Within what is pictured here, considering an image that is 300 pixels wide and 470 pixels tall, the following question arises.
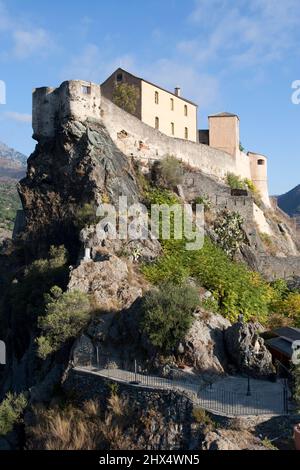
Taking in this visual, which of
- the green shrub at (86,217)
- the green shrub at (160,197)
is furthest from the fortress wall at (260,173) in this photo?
the green shrub at (86,217)

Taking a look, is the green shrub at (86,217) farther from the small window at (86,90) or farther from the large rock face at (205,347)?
the large rock face at (205,347)

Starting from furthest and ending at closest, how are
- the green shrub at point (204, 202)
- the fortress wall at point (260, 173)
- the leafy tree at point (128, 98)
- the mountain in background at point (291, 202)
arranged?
the mountain in background at point (291, 202), the fortress wall at point (260, 173), the leafy tree at point (128, 98), the green shrub at point (204, 202)

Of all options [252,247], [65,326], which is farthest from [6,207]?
[65,326]

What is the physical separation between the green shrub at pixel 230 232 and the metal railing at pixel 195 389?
1420 cm

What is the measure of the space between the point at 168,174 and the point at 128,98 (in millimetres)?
6999

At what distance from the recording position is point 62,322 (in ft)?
63.1

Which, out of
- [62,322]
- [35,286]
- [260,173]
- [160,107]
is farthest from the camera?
[260,173]

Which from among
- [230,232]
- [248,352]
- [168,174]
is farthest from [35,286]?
[230,232]

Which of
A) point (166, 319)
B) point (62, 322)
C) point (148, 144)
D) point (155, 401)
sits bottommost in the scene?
point (155, 401)

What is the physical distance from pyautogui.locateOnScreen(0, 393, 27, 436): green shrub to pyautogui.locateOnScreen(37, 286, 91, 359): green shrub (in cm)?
205

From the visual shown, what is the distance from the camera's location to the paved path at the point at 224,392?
1452 centimetres

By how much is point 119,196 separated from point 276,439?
54.7ft

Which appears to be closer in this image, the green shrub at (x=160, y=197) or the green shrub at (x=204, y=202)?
the green shrub at (x=160, y=197)

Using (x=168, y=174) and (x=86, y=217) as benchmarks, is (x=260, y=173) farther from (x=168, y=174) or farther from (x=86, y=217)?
(x=86, y=217)
